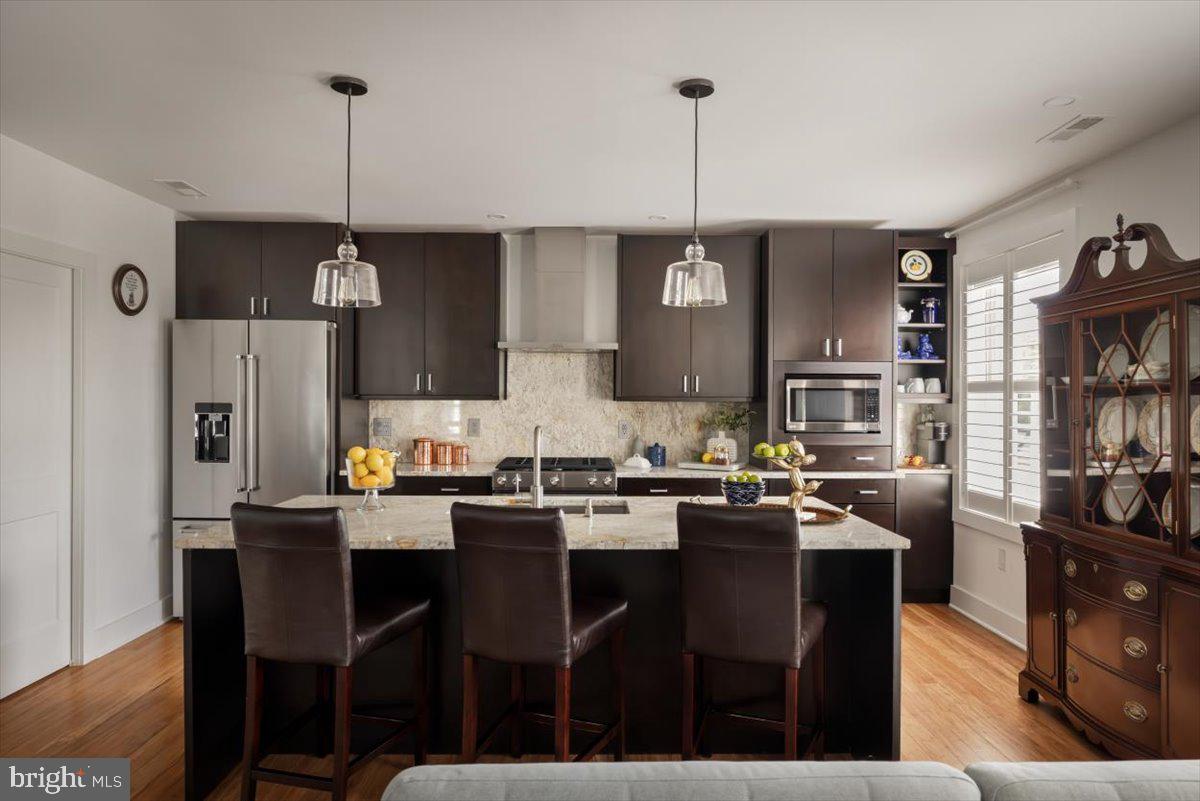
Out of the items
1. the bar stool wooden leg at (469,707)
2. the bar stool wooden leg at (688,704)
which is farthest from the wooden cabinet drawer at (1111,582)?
the bar stool wooden leg at (469,707)

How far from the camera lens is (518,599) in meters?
2.23

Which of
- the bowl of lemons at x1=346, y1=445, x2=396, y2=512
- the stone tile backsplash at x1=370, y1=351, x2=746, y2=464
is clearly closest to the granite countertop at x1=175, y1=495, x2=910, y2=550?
the bowl of lemons at x1=346, y1=445, x2=396, y2=512

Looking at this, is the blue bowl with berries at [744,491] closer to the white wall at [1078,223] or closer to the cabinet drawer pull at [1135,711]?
the cabinet drawer pull at [1135,711]

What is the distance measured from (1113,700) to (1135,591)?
0.45 metres

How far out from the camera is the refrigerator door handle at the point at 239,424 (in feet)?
14.7

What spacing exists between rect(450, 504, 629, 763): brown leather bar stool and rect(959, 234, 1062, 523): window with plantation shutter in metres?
2.86

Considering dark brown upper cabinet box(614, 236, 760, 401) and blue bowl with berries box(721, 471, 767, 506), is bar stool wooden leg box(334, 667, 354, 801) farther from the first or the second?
dark brown upper cabinet box(614, 236, 760, 401)

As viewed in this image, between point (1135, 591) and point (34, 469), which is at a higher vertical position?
point (34, 469)

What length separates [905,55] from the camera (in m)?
2.47

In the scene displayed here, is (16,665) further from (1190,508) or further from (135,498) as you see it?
(1190,508)

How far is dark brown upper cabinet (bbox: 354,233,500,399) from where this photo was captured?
198 inches

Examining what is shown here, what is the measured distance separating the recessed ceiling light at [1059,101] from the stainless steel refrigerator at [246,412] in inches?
154

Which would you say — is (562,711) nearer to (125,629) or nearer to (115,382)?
(125,629)

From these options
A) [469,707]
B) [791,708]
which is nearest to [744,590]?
[791,708]
